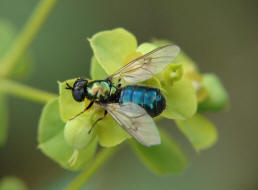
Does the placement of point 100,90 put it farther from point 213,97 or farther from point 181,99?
point 213,97

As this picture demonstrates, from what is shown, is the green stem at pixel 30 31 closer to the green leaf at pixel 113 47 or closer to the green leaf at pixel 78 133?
the green leaf at pixel 113 47

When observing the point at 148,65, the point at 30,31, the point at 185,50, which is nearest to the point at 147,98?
the point at 148,65

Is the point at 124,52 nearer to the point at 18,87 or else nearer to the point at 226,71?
the point at 18,87

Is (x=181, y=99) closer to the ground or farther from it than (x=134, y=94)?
closer to the ground

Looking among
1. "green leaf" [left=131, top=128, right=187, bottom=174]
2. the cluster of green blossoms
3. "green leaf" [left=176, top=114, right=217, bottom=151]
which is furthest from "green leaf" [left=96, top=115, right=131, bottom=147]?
"green leaf" [left=176, top=114, right=217, bottom=151]

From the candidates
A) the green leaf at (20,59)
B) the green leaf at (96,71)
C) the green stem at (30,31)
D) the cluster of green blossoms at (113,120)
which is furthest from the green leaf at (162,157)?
the green leaf at (20,59)

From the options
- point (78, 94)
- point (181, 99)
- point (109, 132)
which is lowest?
point (181, 99)

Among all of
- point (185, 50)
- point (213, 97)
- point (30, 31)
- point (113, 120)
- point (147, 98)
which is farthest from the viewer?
point (185, 50)
